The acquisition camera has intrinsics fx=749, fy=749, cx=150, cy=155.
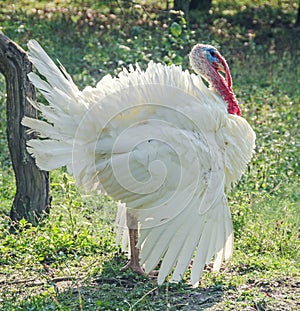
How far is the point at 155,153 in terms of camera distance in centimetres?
511

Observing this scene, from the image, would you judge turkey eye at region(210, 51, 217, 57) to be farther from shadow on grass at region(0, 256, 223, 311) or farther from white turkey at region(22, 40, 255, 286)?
shadow on grass at region(0, 256, 223, 311)

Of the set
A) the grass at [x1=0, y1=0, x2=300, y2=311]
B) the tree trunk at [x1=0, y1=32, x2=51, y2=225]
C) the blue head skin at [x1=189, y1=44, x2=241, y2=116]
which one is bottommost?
the grass at [x1=0, y1=0, x2=300, y2=311]

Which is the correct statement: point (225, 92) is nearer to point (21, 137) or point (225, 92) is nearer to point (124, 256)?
point (124, 256)

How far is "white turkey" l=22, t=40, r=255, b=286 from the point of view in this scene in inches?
201

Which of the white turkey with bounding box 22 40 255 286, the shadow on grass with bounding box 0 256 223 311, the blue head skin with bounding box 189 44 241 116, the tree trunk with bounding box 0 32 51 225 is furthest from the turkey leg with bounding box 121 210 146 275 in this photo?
the blue head skin with bounding box 189 44 241 116

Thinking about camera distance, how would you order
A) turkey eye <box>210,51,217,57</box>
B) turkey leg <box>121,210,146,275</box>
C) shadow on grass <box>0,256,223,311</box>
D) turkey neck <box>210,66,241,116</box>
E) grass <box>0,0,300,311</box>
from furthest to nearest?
turkey eye <box>210,51,217,57</box> → turkey neck <box>210,66,241,116</box> → turkey leg <box>121,210,146,275</box> → grass <box>0,0,300,311</box> → shadow on grass <box>0,256,223,311</box>

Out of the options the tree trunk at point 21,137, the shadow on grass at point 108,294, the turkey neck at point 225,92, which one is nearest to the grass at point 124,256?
the shadow on grass at point 108,294

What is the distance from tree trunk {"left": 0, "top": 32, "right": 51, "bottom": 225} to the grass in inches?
7.2

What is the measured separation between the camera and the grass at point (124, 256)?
17.0 feet

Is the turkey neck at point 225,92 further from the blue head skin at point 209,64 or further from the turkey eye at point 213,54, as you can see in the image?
the turkey eye at point 213,54

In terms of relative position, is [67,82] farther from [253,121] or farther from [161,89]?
[253,121]

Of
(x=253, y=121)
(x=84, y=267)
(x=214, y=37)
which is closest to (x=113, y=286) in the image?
(x=84, y=267)

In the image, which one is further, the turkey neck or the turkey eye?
the turkey eye

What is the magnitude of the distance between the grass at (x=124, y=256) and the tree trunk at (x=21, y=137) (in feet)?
0.60
